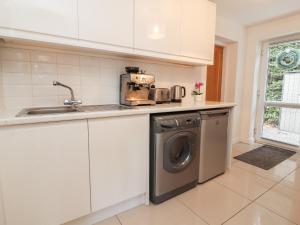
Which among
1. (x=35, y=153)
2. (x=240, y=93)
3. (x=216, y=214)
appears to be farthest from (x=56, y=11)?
(x=240, y=93)

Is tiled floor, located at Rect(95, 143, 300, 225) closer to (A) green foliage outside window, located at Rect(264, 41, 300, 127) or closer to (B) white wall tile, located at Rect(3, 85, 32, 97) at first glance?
(B) white wall tile, located at Rect(3, 85, 32, 97)

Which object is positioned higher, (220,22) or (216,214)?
(220,22)

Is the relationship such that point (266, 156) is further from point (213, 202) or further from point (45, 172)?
point (45, 172)

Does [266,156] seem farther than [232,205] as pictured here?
Yes

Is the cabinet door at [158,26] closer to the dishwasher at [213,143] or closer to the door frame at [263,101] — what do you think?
the dishwasher at [213,143]

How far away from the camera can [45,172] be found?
3.63 feet

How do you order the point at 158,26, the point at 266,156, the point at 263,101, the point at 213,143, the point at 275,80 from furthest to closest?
the point at 263,101 < the point at 275,80 < the point at 266,156 < the point at 213,143 < the point at 158,26

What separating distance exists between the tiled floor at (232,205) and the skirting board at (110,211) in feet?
0.15

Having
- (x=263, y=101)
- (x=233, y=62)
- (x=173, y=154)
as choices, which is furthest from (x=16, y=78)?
(x=263, y=101)

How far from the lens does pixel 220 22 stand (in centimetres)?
284

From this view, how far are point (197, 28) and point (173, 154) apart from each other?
1.50m

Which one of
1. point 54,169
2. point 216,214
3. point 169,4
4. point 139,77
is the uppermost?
point 169,4

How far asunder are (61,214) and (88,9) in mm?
1543

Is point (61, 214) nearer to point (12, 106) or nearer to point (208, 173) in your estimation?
A: point (12, 106)
